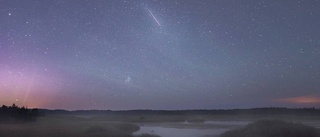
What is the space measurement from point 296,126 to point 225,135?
974cm

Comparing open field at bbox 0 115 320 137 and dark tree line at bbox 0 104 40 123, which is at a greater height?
dark tree line at bbox 0 104 40 123

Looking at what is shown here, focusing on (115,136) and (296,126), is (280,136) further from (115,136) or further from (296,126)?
(115,136)

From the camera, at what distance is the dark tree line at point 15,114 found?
78.1 metres

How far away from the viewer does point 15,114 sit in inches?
3211

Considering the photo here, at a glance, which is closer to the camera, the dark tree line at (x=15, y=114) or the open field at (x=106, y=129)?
the open field at (x=106, y=129)

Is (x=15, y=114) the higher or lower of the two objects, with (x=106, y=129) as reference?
higher

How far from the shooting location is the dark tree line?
78.1 metres

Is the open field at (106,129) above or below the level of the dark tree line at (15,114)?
below

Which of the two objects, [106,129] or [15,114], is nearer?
[106,129]

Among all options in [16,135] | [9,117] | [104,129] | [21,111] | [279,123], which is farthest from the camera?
[21,111]

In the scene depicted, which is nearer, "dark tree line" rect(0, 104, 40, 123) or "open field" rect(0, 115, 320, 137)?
"open field" rect(0, 115, 320, 137)

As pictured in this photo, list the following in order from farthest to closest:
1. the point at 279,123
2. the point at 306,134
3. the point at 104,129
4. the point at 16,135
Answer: the point at 104,129
the point at 279,123
the point at 306,134
the point at 16,135

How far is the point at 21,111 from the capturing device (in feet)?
278

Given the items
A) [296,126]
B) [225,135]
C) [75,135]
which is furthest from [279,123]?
[75,135]
